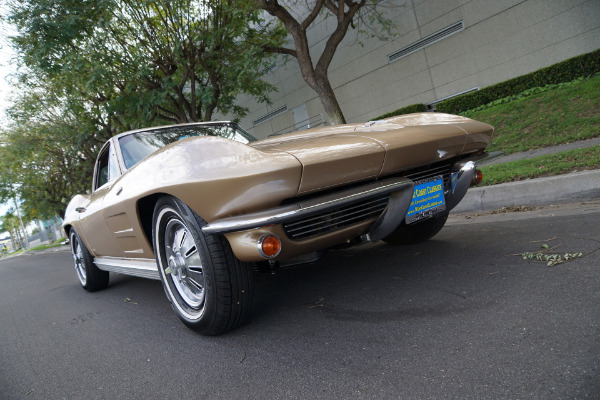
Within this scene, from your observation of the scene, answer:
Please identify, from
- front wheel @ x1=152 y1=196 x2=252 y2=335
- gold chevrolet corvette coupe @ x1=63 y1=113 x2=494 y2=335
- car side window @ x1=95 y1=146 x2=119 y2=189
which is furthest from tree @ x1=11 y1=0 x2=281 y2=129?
front wheel @ x1=152 y1=196 x2=252 y2=335

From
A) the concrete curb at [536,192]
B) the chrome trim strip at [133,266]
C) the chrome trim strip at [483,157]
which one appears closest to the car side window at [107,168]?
the chrome trim strip at [133,266]

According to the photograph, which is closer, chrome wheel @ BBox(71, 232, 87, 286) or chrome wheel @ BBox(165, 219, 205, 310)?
chrome wheel @ BBox(165, 219, 205, 310)

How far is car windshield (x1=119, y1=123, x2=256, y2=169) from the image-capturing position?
3.57m

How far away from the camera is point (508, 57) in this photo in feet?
43.7

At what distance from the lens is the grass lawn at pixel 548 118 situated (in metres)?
7.05

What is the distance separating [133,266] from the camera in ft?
11.3

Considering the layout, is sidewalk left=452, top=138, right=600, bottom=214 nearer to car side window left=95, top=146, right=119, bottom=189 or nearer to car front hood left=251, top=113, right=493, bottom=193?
car front hood left=251, top=113, right=493, bottom=193

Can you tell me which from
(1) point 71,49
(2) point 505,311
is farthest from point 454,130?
(1) point 71,49

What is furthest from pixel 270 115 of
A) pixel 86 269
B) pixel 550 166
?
pixel 550 166

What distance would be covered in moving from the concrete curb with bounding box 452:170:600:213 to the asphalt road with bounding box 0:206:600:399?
1.55 ft

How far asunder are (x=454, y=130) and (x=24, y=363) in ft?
10.9

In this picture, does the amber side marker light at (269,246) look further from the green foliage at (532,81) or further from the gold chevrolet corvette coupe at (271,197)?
the green foliage at (532,81)

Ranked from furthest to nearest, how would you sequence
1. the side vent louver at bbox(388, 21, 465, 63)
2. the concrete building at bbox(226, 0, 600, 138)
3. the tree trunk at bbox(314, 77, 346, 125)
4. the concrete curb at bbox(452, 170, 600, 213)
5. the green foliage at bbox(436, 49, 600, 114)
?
1. the side vent louver at bbox(388, 21, 465, 63)
2. the concrete building at bbox(226, 0, 600, 138)
3. the tree trunk at bbox(314, 77, 346, 125)
4. the green foliage at bbox(436, 49, 600, 114)
5. the concrete curb at bbox(452, 170, 600, 213)

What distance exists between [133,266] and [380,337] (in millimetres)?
2193
